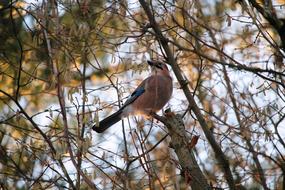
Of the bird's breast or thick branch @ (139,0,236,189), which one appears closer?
thick branch @ (139,0,236,189)

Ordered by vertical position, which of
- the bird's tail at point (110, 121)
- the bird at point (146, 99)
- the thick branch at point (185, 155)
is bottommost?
the thick branch at point (185, 155)

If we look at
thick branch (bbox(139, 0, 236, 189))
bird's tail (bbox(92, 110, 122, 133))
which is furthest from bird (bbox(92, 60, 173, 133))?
thick branch (bbox(139, 0, 236, 189))

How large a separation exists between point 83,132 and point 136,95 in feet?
7.74

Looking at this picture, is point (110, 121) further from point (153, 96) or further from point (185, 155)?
point (185, 155)

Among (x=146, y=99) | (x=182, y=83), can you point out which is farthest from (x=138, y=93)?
(x=182, y=83)

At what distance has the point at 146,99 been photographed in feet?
23.9

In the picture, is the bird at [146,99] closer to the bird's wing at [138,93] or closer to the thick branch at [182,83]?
the bird's wing at [138,93]

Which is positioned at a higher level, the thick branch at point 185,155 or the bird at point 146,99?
the bird at point 146,99

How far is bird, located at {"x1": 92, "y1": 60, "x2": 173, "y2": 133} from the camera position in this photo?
697 centimetres

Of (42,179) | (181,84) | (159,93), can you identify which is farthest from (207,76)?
(42,179)

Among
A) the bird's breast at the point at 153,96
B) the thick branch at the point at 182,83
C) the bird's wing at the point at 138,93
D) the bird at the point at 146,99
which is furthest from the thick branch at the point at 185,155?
the bird's wing at the point at 138,93

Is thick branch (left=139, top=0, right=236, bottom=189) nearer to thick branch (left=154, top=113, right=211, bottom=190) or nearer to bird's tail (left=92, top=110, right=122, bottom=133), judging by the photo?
thick branch (left=154, top=113, right=211, bottom=190)

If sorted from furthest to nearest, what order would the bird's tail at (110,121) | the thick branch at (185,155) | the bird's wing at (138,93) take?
the bird's wing at (138,93), the bird's tail at (110,121), the thick branch at (185,155)

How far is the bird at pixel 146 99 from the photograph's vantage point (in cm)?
697
